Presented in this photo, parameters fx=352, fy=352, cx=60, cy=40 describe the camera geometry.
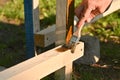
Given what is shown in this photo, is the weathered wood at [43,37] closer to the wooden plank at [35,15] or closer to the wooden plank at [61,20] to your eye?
the wooden plank at [35,15]

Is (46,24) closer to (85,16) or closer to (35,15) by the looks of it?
(35,15)

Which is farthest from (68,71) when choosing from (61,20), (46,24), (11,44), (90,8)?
(46,24)

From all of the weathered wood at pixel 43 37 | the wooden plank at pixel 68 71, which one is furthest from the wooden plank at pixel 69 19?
the weathered wood at pixel 43 37

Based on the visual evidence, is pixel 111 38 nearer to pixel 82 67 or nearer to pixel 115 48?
pixel 115 48

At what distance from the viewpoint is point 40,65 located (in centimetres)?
272

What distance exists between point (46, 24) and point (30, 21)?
136 cm

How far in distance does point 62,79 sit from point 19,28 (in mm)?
1593

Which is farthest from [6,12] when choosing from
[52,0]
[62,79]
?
[62,79]

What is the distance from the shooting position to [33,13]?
11.5 feet

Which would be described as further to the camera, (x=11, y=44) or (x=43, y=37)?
(x=11, y=44)

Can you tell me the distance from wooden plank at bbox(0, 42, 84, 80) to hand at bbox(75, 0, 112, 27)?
33 centimetres

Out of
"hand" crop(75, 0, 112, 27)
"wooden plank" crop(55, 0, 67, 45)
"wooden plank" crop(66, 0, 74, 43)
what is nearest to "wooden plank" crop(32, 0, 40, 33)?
"wooden plank" crop(55, 0, 67, 45)

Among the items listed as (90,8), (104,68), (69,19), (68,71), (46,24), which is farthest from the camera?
(46,24)

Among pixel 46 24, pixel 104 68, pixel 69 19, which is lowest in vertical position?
pixel 104 68
